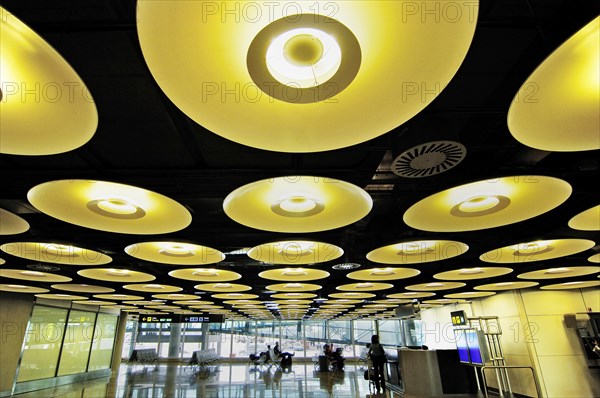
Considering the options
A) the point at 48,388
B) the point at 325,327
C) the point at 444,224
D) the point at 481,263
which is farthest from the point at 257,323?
the point at 444,224

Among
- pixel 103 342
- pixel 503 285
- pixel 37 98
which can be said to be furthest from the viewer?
pixel 103 342

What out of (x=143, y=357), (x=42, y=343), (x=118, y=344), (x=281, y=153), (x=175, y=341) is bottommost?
(x=143, y=357)

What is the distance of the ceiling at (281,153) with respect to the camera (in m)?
2.45

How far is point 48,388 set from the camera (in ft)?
49.3

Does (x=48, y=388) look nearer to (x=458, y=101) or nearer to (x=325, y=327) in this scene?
(x=458, y=101)

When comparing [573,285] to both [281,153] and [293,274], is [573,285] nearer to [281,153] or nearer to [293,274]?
[293,274]

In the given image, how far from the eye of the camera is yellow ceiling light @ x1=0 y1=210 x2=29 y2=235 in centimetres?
488

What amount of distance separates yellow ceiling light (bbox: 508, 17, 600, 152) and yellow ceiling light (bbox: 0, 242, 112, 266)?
6.99 metres

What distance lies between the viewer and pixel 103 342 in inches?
794

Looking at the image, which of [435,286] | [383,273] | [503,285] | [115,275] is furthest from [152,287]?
[503,285]

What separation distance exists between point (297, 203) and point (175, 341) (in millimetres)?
32739

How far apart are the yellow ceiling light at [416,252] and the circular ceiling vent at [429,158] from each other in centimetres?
334

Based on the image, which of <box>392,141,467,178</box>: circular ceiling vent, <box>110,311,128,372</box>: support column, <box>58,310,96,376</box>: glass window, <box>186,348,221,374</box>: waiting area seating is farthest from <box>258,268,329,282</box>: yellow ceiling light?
<box>110,311,128,372</box>: support column

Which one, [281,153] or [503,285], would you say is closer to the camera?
[281,153]
